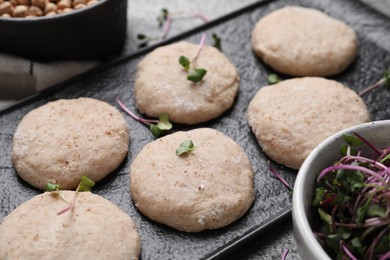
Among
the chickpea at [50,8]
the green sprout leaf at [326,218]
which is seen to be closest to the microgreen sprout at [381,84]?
the green sprout leaf at [326,218]

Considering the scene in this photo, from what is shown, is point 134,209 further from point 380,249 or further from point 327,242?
point 380,249

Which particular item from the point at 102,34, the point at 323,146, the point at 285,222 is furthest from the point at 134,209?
the point at 102,34

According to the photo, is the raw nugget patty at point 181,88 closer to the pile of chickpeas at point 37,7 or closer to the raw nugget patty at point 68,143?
the raw nugget patty at point 68,143

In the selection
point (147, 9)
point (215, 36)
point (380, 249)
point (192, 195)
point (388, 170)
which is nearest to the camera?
point (380, 249)

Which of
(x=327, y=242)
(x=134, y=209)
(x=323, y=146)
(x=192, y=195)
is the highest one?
(x=323, y=146)

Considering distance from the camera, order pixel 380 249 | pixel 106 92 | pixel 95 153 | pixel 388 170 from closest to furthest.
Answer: pixel 380 249 → pixel 388 170 → pixel 95 153 → pixel 106 92

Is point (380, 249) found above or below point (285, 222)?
above

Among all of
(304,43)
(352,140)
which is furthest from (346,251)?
(304,43)

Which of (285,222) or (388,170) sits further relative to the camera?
(285,222)
